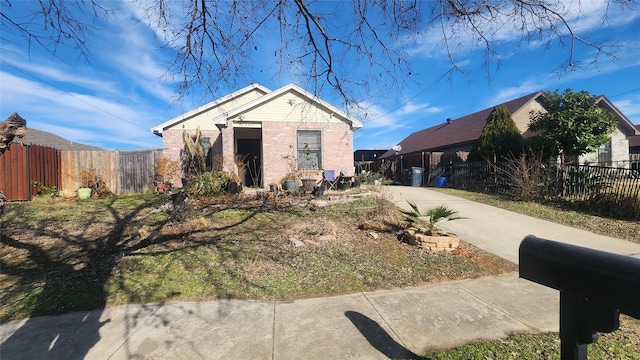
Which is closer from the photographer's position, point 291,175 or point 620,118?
point 291,175

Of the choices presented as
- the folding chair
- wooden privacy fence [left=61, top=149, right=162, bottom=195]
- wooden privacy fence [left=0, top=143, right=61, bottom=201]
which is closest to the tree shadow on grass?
the folding chair

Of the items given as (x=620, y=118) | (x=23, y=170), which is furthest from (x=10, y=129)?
(x=620, y=118)

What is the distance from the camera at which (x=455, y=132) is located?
1008 inches

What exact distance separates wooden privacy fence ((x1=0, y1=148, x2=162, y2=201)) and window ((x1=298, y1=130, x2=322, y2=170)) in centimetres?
723

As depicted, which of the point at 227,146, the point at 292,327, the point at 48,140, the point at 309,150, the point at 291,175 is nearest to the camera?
the point at 292,327

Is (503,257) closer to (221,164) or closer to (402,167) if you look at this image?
(221,164)

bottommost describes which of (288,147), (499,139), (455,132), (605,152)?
(288,147)

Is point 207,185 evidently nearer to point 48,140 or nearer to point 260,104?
point 260,104

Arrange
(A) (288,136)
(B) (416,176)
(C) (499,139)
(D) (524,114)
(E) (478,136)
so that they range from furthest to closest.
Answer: (E) (478,136), (D) (524,114), (B) (416,176), (C) (499,139), (A) (288,136)

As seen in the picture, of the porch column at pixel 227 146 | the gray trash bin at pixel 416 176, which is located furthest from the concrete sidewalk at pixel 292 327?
the gray trash bin at pixel 416 176

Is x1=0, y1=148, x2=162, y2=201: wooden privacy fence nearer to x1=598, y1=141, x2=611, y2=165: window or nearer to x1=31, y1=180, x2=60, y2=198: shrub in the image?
x1=31, y1=180, x2=60, y2=198: shrub

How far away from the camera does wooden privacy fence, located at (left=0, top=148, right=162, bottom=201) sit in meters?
10.9

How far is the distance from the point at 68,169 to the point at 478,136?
23.7 meters

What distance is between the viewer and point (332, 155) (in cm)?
1332
